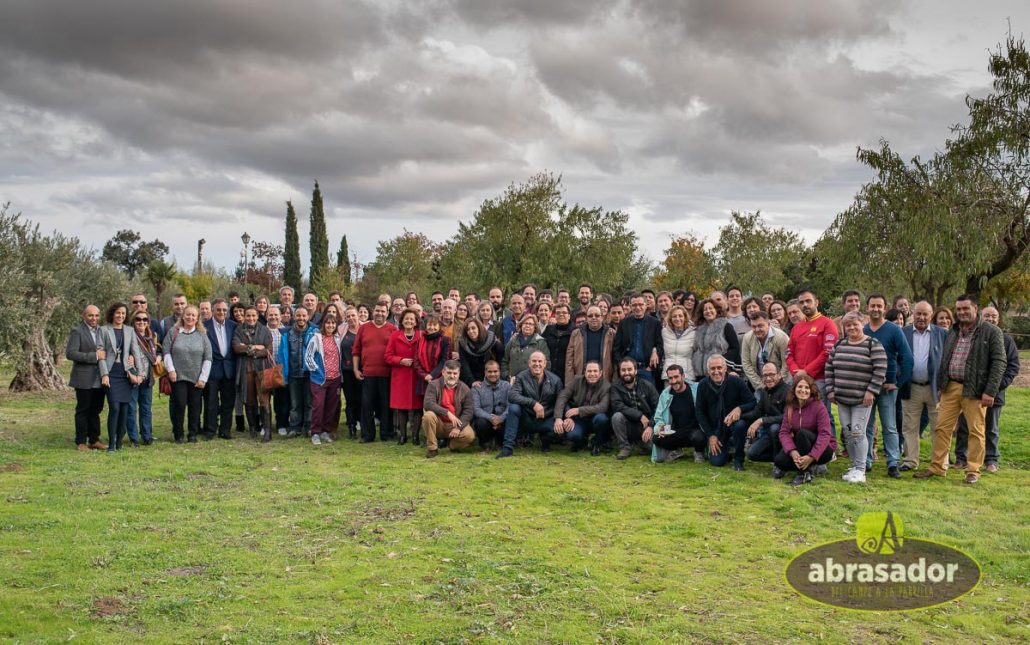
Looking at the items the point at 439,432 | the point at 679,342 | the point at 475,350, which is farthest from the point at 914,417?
the point at 439,432

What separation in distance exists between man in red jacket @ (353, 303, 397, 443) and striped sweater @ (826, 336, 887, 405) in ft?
20.1

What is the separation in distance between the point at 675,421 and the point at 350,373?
16.7ft

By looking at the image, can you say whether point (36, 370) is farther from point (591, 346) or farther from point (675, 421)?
point (675, 421)

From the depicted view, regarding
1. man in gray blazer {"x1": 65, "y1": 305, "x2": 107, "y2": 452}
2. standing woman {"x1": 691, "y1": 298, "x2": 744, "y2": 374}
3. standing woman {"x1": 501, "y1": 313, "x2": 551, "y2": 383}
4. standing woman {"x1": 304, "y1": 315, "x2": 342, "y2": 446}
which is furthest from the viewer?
standing woman {"x1": 304, "y1": 315, "x2": 342, "y2": 446}

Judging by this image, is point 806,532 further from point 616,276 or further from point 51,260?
point 616,276

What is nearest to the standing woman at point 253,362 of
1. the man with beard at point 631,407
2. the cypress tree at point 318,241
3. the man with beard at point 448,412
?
the man with beard at point 448,412

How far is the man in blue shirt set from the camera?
368 inches

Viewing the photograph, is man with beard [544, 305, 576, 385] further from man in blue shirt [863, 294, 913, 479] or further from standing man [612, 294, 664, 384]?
man in blue shirt [863, 294, 913, 479]

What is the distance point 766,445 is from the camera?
31.7 feet

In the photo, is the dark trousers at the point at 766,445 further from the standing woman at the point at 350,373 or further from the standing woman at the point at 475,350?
the standing woman at the point at 350,373

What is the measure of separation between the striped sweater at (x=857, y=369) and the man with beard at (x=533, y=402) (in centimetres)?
375

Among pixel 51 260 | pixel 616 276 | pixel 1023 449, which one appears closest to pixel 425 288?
pixel 616 276

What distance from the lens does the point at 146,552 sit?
6.52m

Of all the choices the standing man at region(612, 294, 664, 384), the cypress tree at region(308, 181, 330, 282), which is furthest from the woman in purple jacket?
the cypress tree at region(308, 181, 330, 282)
